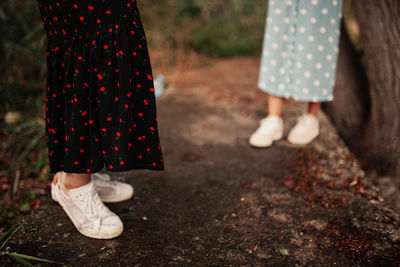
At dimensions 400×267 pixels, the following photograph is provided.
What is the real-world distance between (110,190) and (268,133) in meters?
1.01

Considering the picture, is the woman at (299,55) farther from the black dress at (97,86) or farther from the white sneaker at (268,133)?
the black dress at (97,86)

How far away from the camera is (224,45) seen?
14.0ft

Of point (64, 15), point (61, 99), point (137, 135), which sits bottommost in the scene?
point (137, 135)

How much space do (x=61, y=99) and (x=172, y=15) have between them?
167 inches

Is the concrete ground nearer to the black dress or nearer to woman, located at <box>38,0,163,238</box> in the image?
woman, located at <box>38,0,163,238</box>

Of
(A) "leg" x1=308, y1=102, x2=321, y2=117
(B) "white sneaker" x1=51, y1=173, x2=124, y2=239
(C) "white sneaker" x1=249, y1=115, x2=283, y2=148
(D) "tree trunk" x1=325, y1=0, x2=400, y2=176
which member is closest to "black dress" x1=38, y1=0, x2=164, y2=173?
(B) "white sneaker" x1=51, y1=173, x2=124, y2=239

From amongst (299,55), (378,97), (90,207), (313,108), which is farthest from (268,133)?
(90,207)

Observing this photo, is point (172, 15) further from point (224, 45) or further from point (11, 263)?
point (11, 263)

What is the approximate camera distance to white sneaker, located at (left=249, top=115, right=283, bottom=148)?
2025 mm

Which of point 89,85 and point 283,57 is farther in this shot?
point 283,57

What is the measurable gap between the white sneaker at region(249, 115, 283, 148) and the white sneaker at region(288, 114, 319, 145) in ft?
0.29

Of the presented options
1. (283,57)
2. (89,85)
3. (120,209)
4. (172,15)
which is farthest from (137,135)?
(172,15)

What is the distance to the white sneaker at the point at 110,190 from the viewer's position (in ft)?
4.93

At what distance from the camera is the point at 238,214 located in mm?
1466
